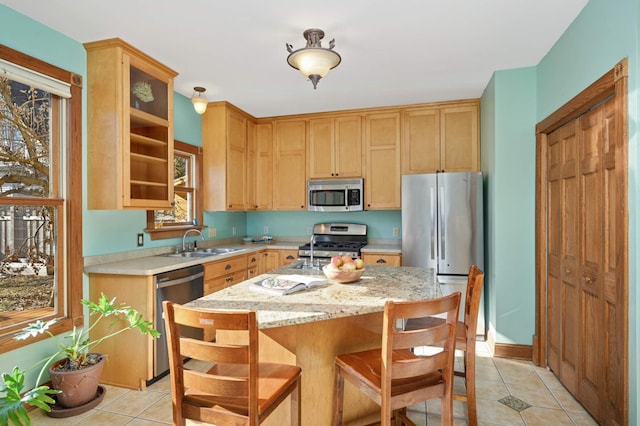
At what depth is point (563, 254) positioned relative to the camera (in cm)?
276

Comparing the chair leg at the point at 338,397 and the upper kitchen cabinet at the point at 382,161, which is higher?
the upper kitchen cabinet at the point at 382,161

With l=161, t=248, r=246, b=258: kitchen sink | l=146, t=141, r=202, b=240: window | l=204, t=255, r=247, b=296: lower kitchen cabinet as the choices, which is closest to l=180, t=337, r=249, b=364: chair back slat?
l=204, t=255, r=247, b=296: lower kitchen cabinet

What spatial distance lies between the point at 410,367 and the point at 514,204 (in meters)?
2.33

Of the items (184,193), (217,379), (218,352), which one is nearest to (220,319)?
(218,352)

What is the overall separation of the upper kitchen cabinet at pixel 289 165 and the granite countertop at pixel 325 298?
252 cm

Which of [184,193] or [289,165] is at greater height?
[289,165]

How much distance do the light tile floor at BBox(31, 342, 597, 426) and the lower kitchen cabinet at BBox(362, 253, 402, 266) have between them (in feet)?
4.66

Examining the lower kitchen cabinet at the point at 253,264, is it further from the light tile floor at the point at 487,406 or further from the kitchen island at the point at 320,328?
the kitchen island at the point at 320,328

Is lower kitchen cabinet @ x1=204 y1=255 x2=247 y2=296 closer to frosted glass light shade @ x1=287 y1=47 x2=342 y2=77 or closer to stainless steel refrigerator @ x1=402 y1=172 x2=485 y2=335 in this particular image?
stainless steel refrigerator @ x1=402 y1=172 x2=485 y2=335

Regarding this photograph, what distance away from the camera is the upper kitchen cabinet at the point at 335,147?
181 inches

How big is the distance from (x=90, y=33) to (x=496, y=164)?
11.2ft

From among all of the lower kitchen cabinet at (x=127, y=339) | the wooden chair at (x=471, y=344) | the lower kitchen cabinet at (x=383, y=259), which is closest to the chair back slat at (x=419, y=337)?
the wooden chair at (x=471, y=344)

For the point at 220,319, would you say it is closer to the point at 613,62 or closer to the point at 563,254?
the point at 613,62

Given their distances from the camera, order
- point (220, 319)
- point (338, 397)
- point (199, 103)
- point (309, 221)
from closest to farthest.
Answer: point (220, 319), point (338, 397), point (199, 103), point (309, 221)
